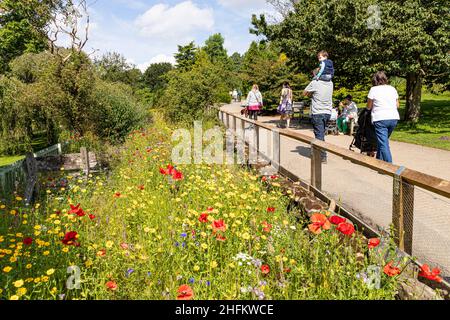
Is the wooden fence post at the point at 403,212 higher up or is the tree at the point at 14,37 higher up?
the tree at the point at 14,37

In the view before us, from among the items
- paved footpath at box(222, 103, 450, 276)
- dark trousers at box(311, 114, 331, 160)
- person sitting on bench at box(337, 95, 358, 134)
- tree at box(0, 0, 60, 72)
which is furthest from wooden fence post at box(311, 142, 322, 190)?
tree at box(0, 0, 60, 72)

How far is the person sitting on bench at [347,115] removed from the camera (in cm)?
1275

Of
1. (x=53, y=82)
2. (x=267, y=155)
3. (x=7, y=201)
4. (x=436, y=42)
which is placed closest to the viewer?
(x=7, y=201)

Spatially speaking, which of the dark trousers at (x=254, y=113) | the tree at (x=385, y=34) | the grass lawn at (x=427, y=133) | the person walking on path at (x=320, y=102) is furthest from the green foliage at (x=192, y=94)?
the person walking on path at (x=320, y=102)

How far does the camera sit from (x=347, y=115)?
13047 millimetres

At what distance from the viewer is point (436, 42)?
39.5 feet

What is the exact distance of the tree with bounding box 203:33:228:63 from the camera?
74.1m

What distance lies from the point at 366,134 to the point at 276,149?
1.71m

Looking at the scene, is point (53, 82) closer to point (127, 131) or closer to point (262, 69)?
point (127, 131)

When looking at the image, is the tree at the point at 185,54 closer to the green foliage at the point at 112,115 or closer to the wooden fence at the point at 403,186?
the green foliage at the point at 112,115

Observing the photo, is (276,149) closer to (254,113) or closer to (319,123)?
(319,123)

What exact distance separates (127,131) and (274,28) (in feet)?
27.2

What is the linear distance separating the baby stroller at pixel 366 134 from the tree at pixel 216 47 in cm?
6711
